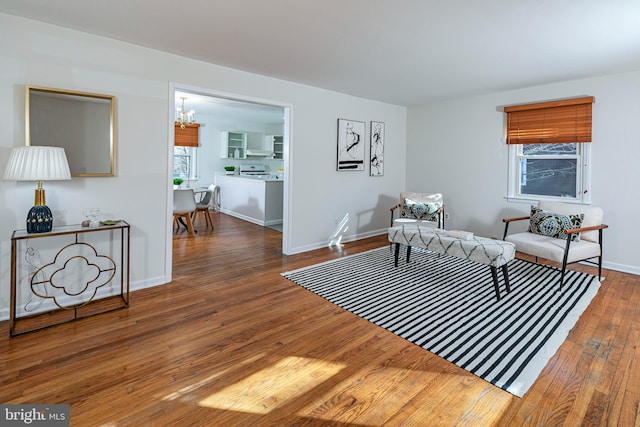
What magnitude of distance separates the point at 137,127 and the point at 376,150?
3.76m

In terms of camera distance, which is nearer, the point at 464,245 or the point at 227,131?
the point at 464,245

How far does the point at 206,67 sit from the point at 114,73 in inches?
36.8

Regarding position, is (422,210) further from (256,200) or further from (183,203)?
(183,203)

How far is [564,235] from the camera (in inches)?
150

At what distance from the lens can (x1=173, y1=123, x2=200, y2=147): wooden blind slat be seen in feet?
27.0

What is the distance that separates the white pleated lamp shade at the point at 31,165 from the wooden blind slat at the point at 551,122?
5.34m

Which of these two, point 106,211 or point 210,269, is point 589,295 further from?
point 106,211

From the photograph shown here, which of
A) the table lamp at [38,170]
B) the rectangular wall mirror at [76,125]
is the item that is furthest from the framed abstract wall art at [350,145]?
the table lamp at [38,170]

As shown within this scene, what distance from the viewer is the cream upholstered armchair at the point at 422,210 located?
496 cm

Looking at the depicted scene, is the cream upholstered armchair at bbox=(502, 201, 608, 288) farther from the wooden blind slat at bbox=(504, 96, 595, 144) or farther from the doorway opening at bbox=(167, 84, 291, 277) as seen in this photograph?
the doorway opening at bbox=(167, 84, 291, 277)

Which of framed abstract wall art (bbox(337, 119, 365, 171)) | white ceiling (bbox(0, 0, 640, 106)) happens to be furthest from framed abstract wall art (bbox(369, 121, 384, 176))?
white ceiling (bbox(0, 0, 640, 106))

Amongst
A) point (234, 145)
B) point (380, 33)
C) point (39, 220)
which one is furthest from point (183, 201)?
point (380, 33)

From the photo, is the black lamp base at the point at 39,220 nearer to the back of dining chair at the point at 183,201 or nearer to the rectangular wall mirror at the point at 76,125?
the rectangular wall mirror at the point at 76,125

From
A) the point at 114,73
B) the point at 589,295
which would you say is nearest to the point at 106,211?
the point at 114,73
